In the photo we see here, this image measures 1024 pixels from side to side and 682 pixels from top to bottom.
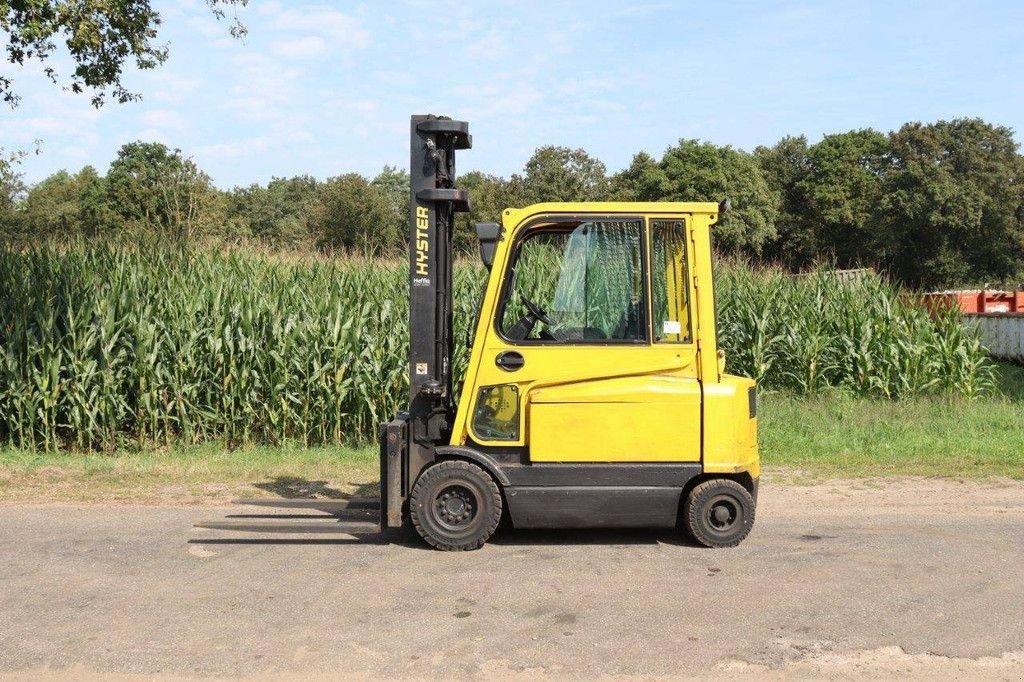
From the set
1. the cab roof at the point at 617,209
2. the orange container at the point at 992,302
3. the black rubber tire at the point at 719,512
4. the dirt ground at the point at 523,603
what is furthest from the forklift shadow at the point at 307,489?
the orange container at the point at 992,302

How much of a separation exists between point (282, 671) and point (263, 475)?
18.4 feet

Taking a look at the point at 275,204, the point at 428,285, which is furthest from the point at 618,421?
the point at 275,204

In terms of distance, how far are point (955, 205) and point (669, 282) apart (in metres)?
51.0

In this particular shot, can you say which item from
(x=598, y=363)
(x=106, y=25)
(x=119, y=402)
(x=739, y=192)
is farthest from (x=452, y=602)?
(x=739, y=192)

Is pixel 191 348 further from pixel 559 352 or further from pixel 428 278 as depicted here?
pixel 559 352

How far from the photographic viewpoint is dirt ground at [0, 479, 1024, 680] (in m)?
4.63

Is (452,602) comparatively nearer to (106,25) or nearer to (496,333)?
(496,333)

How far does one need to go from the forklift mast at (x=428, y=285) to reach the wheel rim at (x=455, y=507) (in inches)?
13.5

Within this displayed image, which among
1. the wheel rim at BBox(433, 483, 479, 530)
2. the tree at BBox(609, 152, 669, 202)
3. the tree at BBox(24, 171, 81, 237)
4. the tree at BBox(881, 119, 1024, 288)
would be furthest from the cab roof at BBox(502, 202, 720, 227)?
the tree at BBox(24, 171, 81, 237)

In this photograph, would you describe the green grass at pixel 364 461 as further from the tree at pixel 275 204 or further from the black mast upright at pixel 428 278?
the tree at pixel 275 204

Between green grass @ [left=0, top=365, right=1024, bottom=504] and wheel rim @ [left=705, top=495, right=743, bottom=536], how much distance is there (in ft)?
10.5

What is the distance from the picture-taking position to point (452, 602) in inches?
217

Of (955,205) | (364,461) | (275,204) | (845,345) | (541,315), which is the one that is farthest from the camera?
(275,204)

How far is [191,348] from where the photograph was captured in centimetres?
1188
